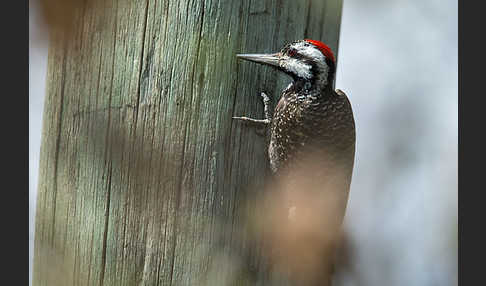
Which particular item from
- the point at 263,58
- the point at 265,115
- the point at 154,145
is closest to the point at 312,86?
the point at 265,115

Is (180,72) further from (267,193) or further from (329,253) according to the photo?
(329,253)

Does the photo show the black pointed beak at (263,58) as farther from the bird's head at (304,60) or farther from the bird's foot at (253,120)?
the bird's foot at (253,120)

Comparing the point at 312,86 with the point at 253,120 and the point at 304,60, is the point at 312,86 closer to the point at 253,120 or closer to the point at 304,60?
the point at 304,60

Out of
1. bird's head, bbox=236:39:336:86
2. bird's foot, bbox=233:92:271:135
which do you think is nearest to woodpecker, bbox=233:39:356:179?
bird's head, bbox=236:39:336:86

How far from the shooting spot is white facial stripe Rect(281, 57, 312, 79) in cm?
259

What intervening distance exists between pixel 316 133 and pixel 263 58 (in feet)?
2.42

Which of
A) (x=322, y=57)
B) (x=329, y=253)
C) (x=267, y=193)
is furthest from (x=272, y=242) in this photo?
(x=322, y=57)

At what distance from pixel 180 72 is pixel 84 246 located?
0.86 metres

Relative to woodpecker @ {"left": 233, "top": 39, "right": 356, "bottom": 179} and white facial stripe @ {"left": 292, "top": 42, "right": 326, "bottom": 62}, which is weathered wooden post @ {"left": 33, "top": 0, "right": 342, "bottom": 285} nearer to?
white facial stripe @ {"left": 292, "top": 42, "right": 326, "bottom": 62}

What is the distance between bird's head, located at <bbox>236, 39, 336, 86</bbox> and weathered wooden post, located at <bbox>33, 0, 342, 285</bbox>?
Answer: 0.12 metres

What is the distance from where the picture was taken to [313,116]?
298 centimetres

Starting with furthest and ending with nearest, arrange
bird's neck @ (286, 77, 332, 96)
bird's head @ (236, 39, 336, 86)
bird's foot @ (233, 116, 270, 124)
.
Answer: bird's neck @ (286, 77, 332, 96)
bird's head @ (236, 39, 336, 86)
bird's foot @ (233, 116, 270, 124)

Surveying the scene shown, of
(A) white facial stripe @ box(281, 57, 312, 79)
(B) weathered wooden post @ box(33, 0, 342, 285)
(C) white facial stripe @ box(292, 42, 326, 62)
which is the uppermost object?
(C) white facial stripe @ box(292, 42, 326, 62)

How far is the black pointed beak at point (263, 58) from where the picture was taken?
2.33 metres
